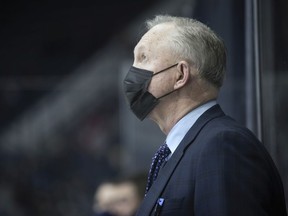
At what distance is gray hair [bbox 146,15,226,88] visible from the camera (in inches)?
112

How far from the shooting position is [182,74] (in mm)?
2863

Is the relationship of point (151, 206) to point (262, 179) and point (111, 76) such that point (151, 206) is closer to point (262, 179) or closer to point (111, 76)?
point (262, 179)

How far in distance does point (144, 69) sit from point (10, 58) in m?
7.67

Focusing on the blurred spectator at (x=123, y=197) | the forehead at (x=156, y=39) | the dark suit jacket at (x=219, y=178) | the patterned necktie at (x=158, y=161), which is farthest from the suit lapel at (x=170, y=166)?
the blurred spectator at (x=123, y=197)

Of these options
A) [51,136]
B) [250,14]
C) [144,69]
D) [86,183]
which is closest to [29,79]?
[51,136]

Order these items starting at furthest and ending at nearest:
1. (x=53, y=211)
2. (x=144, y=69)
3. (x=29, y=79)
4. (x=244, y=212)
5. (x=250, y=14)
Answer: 1. (x=29, y=79)
2. (x=53, y=211)
3. (x=250, y=14)
4. (x=144, y=69)
5. (x=244, y=212)

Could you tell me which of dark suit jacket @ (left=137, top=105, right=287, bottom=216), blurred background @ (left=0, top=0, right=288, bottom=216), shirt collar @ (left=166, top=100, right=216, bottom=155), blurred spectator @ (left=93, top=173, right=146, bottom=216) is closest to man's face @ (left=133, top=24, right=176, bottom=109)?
shirt collar @ (left=166, top=100, right=216, bottom=155)

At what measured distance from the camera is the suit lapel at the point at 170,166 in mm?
2727

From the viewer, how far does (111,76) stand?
32.2 ft

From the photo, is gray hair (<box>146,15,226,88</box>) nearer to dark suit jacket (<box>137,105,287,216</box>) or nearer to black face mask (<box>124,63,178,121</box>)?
black face mask (<box>124,63,178,121</box>)

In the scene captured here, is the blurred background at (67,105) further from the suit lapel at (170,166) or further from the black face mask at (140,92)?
the suit lapel at (170,166)

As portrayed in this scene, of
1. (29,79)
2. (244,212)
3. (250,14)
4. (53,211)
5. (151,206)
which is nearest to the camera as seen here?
(244,212)

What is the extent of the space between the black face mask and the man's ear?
30 millimetres

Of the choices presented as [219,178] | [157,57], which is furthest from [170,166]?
[157,57]
